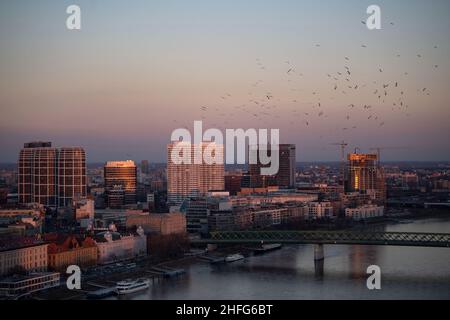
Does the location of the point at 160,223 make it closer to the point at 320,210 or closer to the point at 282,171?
the point at 320,210

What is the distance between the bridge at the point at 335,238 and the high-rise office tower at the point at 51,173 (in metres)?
7.21

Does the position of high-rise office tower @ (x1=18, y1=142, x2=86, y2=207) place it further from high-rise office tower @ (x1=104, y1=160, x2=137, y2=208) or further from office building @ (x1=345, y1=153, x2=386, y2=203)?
office building @ (x1=345, y1=153, x2=386, y2=203)

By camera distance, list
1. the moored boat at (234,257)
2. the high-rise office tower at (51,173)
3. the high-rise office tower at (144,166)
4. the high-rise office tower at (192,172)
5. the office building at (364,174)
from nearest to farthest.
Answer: the moored boat at (234,257) → the high-rise office tower at (51,173) → the high-rise office tower at (192,172) → the office building at (364,174) → the high-rise office tower at (144,166)

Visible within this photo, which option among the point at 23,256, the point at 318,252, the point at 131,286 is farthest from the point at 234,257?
the point at 23,256

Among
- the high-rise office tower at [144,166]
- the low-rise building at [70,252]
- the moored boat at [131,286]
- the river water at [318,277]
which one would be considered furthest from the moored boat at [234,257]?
the high-rise office tower at [144,166]

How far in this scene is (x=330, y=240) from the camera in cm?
1098

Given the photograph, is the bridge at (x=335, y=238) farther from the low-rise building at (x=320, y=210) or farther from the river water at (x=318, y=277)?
the low-rise building at (x=320, y=210)

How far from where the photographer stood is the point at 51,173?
19203mm

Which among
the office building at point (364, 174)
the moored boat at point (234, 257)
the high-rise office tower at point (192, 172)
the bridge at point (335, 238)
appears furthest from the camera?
the office building at point (364, 174)

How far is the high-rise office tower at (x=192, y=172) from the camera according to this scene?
66.1 feet

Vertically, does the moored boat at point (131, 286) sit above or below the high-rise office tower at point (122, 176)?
below

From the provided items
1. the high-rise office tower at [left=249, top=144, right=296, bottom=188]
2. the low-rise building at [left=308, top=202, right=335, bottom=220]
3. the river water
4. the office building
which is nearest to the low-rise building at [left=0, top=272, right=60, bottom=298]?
the river water
